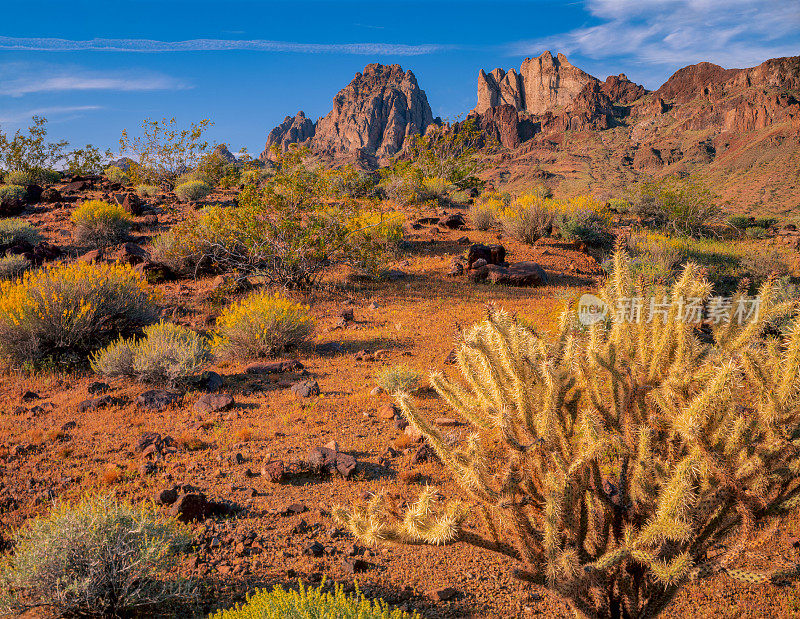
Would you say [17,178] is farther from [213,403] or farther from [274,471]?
[274,471]

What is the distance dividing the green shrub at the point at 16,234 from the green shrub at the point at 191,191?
26.7ft

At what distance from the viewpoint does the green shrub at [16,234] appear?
14242 mm

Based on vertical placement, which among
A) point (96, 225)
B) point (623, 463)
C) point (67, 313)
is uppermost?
point (96, 225)

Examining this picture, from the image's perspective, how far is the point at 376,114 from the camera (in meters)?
146

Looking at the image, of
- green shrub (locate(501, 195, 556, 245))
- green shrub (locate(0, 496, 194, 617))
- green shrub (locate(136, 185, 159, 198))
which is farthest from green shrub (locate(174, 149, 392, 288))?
green shrub (locate(136, 185, 159, 198))

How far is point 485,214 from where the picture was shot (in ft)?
60.6

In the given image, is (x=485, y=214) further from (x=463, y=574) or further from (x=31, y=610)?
(x=31, y=610)

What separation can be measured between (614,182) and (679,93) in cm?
5506

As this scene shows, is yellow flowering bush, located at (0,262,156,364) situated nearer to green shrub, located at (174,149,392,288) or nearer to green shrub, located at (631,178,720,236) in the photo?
green shrub, located at (174,149,392,288)

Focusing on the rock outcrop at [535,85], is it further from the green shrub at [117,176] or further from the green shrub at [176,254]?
the green shrub at [176,254]

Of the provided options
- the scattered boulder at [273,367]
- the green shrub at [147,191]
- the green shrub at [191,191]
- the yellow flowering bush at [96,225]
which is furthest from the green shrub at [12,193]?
the scattered boulder at [273,367]

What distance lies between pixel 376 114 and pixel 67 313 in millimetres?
151158

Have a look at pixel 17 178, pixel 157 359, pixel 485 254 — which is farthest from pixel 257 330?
pixel 17 178

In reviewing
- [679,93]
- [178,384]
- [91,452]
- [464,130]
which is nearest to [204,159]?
[464,130]
